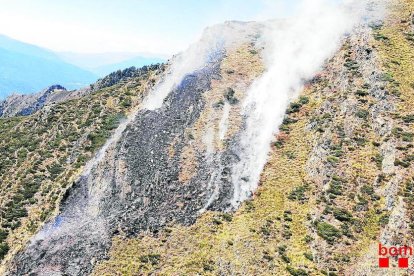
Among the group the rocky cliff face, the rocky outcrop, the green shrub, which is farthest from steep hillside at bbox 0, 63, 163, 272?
the green shrub

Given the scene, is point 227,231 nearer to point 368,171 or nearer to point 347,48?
point 368,171

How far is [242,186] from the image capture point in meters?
60.7

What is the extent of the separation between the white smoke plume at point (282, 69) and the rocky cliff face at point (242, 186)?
51.5 inches

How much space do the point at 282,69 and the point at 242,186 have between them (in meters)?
35.4

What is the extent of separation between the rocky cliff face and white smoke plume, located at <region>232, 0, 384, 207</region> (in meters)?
1.31

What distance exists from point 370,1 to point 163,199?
77.9 m

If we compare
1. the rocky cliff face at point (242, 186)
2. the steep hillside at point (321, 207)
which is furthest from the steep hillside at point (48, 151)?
the steep hillside at point (321, 207)

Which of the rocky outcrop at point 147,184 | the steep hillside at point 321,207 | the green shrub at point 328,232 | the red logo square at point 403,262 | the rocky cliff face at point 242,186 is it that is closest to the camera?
the red logo square at point 403,262

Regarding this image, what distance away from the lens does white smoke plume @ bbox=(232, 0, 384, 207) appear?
65000mm

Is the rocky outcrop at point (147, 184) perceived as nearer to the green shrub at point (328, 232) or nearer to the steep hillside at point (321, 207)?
the steep hillside at point (321, 207)

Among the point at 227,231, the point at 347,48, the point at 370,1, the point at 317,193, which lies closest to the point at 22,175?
the point at 227,231

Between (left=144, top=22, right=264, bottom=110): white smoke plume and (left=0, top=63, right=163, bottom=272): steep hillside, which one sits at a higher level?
(left=144, top=22, right=264, bottom=110): white smoke plume

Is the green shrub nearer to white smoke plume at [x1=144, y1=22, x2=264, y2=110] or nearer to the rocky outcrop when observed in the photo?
the rocky outcrop

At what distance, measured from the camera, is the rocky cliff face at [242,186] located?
4862 centimetres
